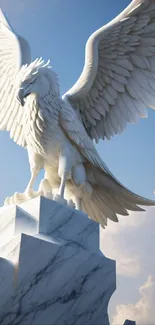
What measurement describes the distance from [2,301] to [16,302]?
12cm

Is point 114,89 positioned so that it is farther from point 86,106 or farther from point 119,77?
point 86,106

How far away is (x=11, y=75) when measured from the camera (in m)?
5.33

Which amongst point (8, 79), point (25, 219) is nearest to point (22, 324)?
point (25, 219)

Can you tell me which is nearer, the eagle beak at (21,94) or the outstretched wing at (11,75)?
the eagle beak at (21,94)

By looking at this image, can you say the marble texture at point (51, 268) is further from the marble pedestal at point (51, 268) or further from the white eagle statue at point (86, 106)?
the white eagle statue at point (86, 106)

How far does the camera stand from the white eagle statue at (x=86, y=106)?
4434 millimetres

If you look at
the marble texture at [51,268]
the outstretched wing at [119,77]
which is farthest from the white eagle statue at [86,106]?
the marble texture at [51,268]

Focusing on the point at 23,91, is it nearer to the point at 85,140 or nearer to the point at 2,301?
the point at 85,140

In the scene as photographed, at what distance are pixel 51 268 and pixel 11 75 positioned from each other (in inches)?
114

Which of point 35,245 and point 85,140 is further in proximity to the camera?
point 85,140

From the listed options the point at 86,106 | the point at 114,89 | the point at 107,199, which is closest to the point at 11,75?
the point at 86,106

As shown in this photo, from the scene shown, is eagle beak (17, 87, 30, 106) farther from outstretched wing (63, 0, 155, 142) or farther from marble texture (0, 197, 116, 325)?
marble texture (0, 197, 116, 325)

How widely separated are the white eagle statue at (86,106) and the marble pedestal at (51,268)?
0.38m

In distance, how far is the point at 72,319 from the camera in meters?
3.67
